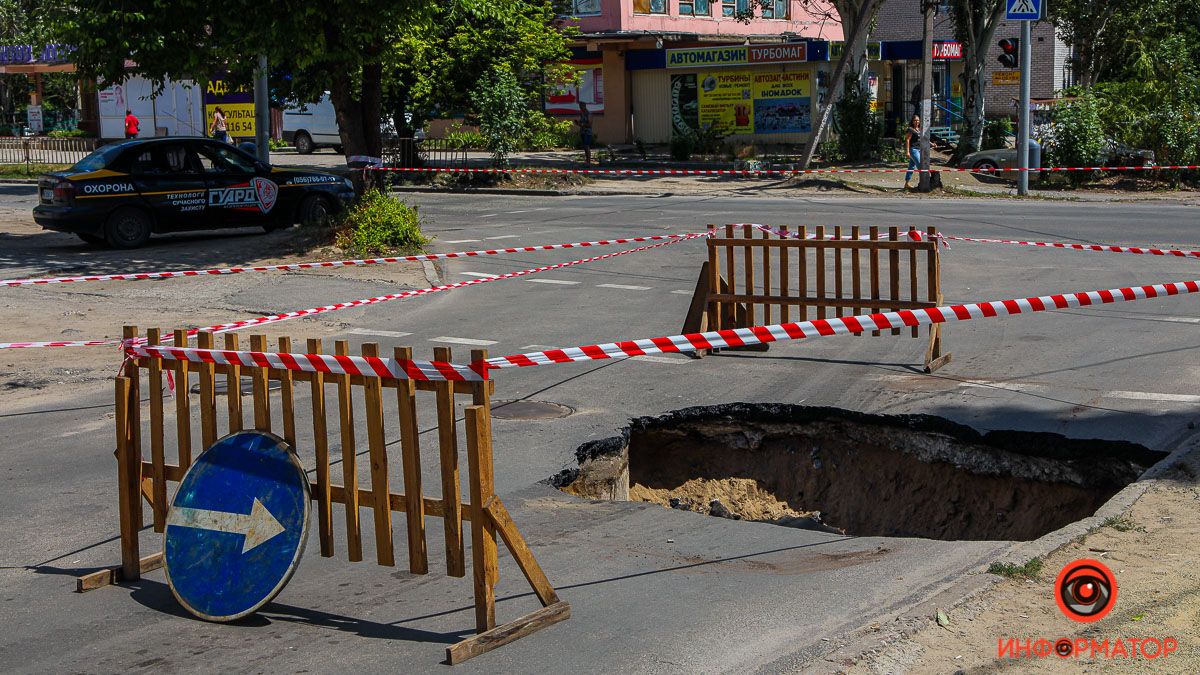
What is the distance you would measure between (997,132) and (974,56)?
2.78 meters

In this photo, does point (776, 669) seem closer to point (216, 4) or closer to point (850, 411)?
point (850, 411)

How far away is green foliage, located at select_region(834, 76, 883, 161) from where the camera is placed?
36.2 metres

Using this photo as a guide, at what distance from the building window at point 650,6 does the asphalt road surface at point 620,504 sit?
99.0ft

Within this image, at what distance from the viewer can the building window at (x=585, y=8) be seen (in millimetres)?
45125

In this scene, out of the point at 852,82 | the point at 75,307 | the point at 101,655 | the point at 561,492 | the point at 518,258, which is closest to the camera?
the point at 101,655

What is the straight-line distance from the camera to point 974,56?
34844 mm

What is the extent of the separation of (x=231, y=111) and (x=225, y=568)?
38920 millimetres

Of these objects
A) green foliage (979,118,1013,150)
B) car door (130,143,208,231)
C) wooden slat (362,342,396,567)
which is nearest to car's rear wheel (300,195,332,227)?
car door (130,143,208,231)

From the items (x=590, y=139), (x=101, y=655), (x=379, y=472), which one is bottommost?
(x=101, y=655)

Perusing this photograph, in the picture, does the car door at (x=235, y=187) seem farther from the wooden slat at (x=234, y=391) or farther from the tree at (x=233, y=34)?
the wooden slat at (x=234, y=391)

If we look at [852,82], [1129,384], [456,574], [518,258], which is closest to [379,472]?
[456,574]

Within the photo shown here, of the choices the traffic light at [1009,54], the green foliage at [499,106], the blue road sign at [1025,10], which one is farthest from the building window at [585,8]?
the blue road sign at [1025,10]

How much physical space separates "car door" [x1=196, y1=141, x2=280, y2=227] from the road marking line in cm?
1449

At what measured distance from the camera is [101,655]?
203 inches
